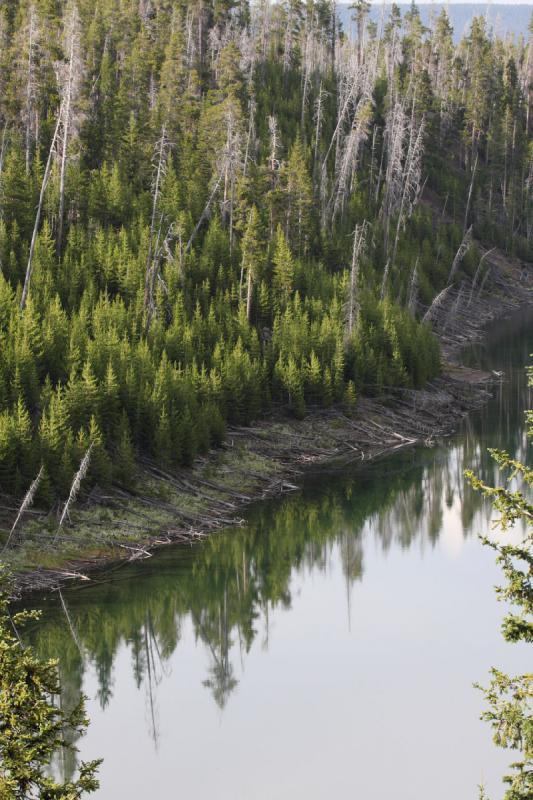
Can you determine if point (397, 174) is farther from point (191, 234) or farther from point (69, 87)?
point (69, 87)

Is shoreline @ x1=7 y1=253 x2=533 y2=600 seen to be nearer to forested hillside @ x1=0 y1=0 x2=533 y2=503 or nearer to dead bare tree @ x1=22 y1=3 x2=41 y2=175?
forested hillside @ x1=0 y1=0 x2=533 y2=503

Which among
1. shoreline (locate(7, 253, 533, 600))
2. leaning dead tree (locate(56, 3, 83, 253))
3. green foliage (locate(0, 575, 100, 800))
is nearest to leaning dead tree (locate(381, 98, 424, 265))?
shoreline (locate(7, 253, 533, 600))

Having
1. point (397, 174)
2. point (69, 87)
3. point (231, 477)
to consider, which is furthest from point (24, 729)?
point (397, 174)

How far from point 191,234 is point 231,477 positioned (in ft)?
87.2

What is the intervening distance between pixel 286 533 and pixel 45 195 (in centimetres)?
3319

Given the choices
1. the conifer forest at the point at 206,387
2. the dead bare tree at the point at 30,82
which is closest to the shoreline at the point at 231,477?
the conifer forest at the point at 206,387

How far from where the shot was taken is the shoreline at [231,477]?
36.3 meters

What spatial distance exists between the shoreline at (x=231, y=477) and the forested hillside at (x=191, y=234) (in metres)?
1.08

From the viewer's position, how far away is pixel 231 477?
4656cm

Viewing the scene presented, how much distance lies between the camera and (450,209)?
122m

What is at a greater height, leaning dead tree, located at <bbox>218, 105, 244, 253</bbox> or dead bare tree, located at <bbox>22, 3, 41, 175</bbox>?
dead bare tree, located at <bbox>22, 3, 41, 175</bbox>

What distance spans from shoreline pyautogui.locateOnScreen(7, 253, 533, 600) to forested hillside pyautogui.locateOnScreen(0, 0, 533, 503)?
108cm

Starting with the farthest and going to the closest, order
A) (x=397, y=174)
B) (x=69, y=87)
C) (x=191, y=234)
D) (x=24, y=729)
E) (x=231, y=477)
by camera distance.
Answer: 1. (x=397, y=174)
2. (x=191, y=234)
3. (x=69, y=87)
4. (x=231, y=477)
5. (x=24, y=729)

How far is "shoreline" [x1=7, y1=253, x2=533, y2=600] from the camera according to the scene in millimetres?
36344
